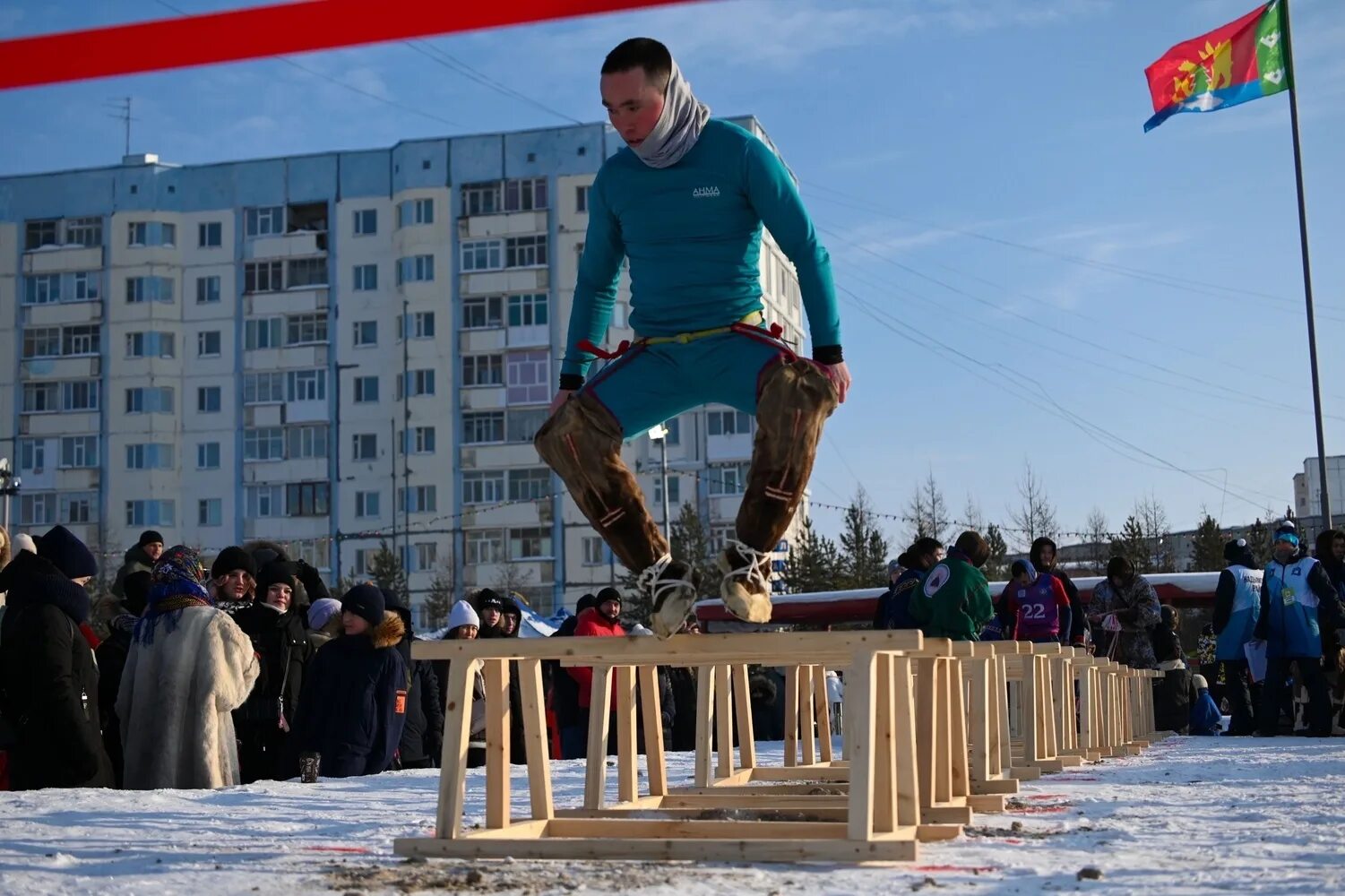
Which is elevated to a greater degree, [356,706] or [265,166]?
[265,166]

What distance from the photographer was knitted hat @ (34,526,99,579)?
784 centimetres

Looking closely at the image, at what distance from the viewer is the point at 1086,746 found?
10812 millimetres

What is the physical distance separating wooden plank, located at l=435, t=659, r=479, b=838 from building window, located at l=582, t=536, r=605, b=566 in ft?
194

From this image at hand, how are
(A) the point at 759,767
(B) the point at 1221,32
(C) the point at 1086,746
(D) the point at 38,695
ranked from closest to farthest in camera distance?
(D) the point at 38,695
(A) the point at 759,767
(C) the point at 1086,746
(B) the point at 1221,32

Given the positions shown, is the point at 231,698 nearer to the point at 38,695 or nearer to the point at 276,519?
the point at 38,695

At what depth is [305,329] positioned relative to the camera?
68.2 m

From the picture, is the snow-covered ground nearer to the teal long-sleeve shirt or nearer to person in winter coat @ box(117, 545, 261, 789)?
person in winter coat @ box(117, 545, 261, 789)

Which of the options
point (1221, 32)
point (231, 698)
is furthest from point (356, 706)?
point (1221, 32)

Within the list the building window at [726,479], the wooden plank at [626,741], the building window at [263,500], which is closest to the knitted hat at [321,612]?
the wooden plank at [626,741]

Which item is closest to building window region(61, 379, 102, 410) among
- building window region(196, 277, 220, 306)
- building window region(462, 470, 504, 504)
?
building window region(196, 277, 220, 306)

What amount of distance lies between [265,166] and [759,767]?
64750mm

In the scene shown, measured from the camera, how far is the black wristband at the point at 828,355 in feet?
18.0

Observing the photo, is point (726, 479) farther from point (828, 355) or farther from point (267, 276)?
point (828, 355)

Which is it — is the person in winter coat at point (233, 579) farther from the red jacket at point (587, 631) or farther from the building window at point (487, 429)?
the building window at point (487, 429)
